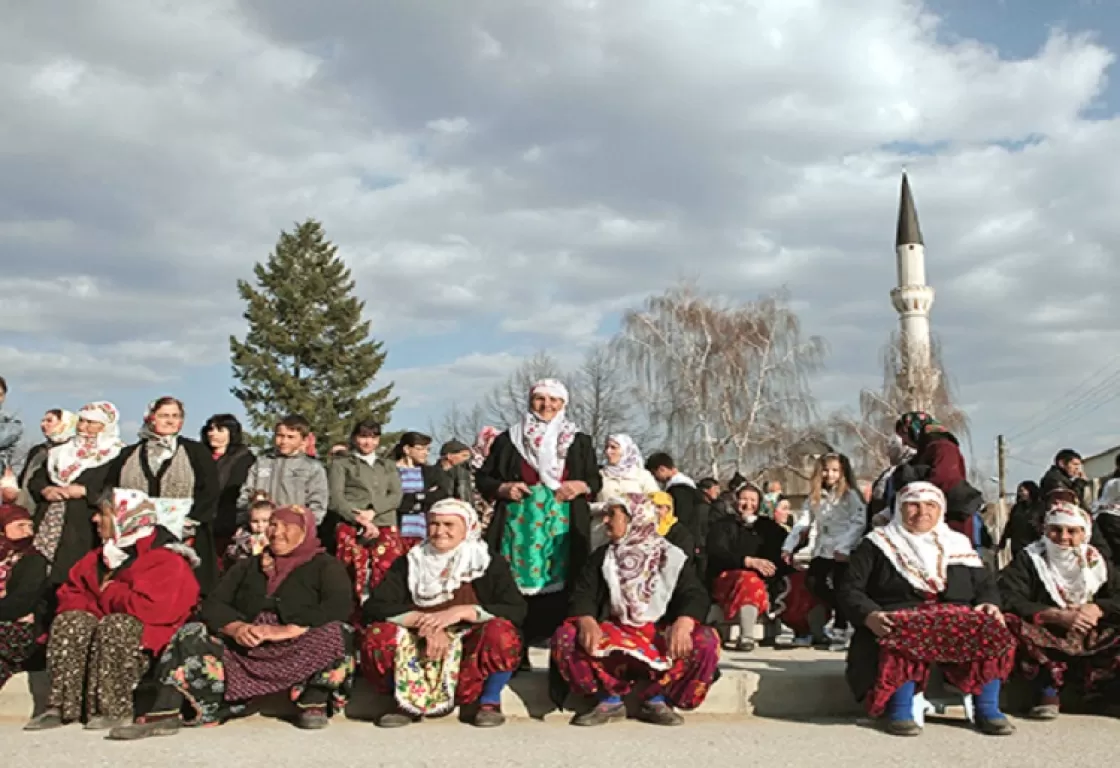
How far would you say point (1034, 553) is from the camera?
5750mm

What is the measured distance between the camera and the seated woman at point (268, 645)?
17.1ft

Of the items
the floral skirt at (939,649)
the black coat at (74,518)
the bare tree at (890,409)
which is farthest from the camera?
the bare tree at (890,409)

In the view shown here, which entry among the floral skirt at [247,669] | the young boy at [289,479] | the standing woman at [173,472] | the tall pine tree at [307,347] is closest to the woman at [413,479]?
the young boy at [289,479]

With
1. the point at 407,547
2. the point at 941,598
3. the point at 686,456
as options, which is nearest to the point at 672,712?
the point at 941,598

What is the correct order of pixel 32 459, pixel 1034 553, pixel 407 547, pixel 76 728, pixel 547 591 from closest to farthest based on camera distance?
pixel 76 728 < pixel 1034 553 < pixel 547 591 < pixel 407 547 < pixel 32 459

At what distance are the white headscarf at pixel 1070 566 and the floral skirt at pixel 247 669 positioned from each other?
3.79 meters

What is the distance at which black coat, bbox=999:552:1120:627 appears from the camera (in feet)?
18.1

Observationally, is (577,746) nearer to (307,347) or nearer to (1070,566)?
(1070,566)

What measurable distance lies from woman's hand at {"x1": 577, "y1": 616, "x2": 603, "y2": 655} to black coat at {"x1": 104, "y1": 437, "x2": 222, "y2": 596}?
2310mm

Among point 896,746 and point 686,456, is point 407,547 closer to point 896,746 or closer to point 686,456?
point 896,746

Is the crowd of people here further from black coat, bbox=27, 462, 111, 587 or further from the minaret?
the minaret

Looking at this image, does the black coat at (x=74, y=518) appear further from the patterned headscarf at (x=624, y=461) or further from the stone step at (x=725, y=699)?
the patterned headscarf at (x=624, y=461)

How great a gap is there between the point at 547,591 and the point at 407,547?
1.04 meters

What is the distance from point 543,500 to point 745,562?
220cm
